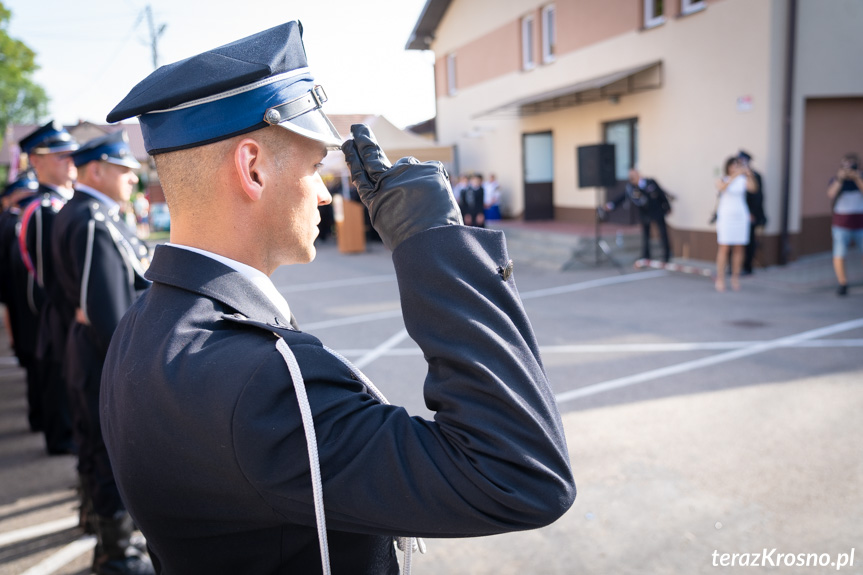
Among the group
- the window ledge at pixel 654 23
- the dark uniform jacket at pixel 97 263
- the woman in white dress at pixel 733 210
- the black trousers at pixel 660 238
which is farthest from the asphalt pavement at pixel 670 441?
the window ledge at pixel 654 23

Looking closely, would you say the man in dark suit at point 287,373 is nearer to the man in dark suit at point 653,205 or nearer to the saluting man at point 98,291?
the saluting man at point 98,291

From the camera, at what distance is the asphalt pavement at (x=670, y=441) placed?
3.31 meters

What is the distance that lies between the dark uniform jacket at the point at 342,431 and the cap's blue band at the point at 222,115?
28 cm

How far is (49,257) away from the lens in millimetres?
4273

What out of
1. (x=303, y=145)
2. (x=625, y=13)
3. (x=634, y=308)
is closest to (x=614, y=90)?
(x=625, y=13)

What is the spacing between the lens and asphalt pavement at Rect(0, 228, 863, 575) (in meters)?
3.31

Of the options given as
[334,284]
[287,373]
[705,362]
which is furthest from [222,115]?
[334,284]

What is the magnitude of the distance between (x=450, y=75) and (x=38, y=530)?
22.4 metres

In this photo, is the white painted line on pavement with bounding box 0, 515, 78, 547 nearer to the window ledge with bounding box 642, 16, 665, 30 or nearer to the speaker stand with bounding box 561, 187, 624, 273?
the speaker stand with bounding box 561, 187, 624, 273

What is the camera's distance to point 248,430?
97cm

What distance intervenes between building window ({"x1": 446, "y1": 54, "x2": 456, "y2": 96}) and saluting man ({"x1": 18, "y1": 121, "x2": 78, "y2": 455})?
2025 centimetres

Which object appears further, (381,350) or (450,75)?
(450,75)

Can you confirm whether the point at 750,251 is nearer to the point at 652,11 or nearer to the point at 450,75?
the point at 652,11

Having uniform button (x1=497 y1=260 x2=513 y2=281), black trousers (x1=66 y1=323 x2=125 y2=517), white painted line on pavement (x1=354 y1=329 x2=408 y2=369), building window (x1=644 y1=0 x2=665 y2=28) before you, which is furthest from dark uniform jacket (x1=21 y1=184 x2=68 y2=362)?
building window (x1=644 y1=0 x2=665 y2=28)
